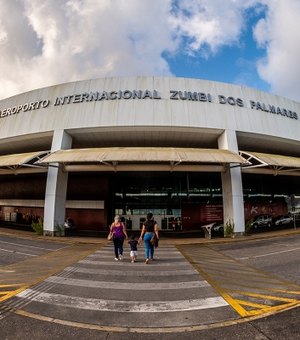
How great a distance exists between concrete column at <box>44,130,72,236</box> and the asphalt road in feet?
33.7

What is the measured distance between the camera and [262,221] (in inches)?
1053

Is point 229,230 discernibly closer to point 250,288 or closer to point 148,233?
point 148,233

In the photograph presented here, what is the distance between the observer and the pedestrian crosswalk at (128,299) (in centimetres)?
406

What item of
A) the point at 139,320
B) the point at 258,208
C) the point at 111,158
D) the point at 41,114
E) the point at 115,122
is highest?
the point at 41,114

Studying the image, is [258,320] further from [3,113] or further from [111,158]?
[3,113]

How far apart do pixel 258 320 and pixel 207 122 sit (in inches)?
638

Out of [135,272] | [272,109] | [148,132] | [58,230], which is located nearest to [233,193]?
[148,132]

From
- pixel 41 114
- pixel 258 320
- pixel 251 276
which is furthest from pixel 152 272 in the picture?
pixel 41 114

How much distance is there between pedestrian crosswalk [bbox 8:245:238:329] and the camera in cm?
406

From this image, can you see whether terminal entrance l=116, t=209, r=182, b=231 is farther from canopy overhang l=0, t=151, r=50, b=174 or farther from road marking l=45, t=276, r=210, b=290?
road marking l=45, t=276, r=210, b=290

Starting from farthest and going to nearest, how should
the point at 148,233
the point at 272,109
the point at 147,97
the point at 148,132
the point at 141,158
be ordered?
the point at 272,109
the point at 148,132
the point at 147,97
the point at 141,158
the point at 148,233

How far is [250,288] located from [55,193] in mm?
15712

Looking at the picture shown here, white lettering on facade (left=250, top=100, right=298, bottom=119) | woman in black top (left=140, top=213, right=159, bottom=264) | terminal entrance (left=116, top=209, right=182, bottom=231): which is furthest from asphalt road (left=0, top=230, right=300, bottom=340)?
terminal entrance (left=116, top=209, right=182, bottom=231)

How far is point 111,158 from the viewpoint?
610 inches
